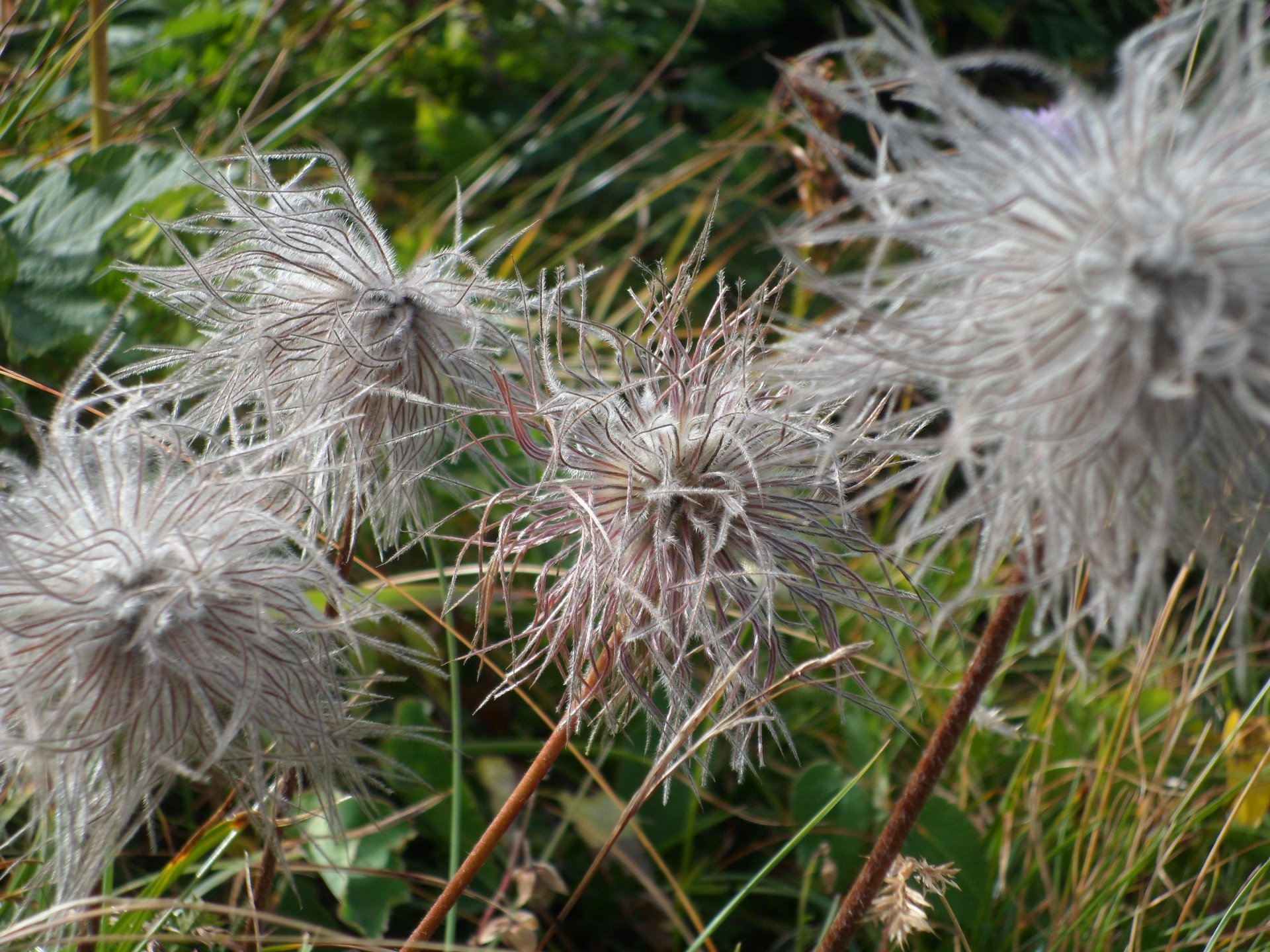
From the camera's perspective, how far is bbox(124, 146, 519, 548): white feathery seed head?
89cm

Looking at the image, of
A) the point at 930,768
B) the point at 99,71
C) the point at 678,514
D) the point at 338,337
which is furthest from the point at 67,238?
the point at 930,768

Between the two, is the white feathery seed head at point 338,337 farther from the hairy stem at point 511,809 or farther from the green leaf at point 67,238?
the green leaf at point 67,238

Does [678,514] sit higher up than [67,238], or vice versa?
[67,238]

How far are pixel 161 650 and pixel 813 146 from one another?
1116 mm

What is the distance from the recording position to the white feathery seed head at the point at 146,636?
2.29 ft

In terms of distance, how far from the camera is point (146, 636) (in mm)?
681

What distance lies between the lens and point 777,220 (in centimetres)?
233

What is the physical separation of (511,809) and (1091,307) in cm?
53

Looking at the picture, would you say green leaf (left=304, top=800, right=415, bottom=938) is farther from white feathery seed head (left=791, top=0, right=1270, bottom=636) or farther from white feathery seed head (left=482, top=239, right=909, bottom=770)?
white feathery seed head (left=791, top=0, right=1270, bottom=636)

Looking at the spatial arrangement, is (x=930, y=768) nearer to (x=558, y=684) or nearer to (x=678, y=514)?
(x=678, y=514)

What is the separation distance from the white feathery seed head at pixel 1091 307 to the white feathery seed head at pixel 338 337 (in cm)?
36

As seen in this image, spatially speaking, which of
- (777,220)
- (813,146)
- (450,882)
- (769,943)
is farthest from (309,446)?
(777,220)

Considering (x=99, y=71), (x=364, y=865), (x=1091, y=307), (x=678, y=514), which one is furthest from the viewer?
(x=99, y=71)

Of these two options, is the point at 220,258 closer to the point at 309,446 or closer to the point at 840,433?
the point at 309,446
